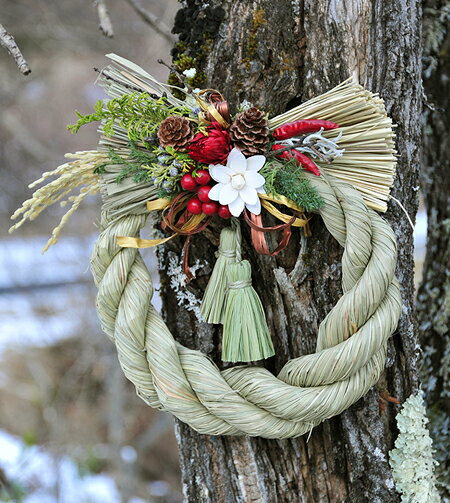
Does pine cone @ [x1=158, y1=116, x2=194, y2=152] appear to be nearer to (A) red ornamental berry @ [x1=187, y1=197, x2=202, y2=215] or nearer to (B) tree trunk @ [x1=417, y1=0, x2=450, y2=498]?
(A) red ornamental berry @ [x1=187, y1=197, x2=202, y2=215]

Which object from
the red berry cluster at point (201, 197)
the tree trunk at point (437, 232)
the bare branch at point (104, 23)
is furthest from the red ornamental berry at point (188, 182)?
the tree trunk at point (437, 232)

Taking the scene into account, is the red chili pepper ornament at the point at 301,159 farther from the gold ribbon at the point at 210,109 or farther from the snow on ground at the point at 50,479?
the snow on ground at the point at 50,479

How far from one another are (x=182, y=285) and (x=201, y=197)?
19 cm

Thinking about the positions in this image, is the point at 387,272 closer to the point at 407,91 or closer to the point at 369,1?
the point at 407,91

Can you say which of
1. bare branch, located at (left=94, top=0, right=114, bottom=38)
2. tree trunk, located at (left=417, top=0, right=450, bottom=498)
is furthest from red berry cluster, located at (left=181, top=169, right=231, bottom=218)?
tree trunk, located at (left=417, top=0, right=450, bottom=498)

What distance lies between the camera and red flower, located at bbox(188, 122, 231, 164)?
0.79 metres

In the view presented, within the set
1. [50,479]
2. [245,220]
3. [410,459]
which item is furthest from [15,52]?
[50,479]

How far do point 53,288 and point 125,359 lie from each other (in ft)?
7.84

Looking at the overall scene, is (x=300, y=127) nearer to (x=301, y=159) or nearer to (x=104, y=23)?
(x=301, y=159)

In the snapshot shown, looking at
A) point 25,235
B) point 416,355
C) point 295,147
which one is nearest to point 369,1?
point 295,147

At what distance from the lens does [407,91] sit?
2.91 feet

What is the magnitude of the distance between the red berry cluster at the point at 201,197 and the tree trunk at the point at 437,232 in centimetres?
70

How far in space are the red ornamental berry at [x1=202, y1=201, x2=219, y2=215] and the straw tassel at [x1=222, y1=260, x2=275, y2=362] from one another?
0.08m

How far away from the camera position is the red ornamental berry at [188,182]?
794 mm
